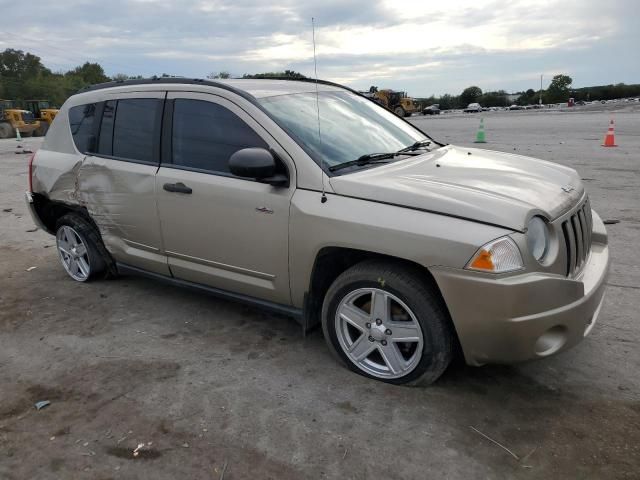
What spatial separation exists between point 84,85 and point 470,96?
209 ft

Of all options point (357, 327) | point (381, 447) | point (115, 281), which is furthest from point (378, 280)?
point (115, 281)

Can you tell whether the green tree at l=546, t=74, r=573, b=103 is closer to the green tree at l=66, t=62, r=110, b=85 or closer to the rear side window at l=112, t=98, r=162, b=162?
the green tree at l=66, t=62, r=110, b=85

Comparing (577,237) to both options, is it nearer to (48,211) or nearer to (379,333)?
(379,333)

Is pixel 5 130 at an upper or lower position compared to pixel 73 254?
upper

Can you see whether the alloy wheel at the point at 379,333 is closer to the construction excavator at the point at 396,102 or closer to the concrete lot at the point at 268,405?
the concrete lot at the point at 268,405

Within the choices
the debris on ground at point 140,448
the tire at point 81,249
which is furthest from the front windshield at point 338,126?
the tire at point 81,249

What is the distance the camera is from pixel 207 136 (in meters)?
3.77

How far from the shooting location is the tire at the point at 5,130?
32.5 m

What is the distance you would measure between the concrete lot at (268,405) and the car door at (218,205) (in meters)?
0.49

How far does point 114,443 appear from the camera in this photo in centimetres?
274

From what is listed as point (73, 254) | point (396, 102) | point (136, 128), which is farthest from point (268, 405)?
point (396, 102)

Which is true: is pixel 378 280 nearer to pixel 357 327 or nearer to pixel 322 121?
pixel 357 327

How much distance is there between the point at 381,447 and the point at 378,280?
86cm

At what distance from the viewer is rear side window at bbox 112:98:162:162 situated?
407cm
